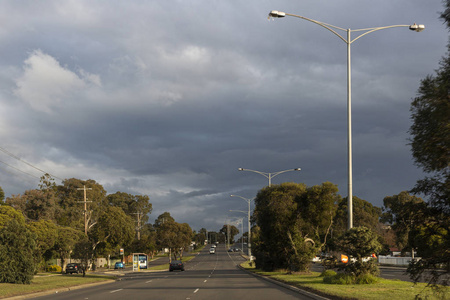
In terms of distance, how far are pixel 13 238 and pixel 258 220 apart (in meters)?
21.7

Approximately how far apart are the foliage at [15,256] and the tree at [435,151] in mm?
24498

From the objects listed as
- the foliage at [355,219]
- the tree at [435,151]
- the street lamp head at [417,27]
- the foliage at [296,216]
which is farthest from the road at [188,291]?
the foliage at [355,219]

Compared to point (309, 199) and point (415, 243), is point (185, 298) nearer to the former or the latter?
point (415, 243)

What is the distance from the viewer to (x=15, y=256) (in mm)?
28688

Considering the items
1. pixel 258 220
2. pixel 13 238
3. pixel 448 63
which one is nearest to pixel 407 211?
pixel 448 63

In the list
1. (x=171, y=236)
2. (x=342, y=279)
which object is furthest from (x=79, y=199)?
(x=342, y=279)

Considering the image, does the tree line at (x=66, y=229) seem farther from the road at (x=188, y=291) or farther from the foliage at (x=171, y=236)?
the road at (x=188, y=291)

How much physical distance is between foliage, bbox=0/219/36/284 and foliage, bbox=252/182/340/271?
18.5 metres

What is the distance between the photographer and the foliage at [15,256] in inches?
1114

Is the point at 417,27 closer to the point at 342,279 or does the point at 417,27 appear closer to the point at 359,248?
the point at 359,248

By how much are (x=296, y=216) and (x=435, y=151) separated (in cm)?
2950

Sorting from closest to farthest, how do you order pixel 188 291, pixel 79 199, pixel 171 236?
pixel 188 291, pixel 79 199, pixel 171 236

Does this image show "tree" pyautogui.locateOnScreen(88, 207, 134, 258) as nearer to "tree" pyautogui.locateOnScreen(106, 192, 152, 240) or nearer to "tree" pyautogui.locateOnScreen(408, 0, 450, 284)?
"tree" pyautogui.locateOnScreen(106, 192, 152, 240)

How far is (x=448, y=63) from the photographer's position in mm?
10516
